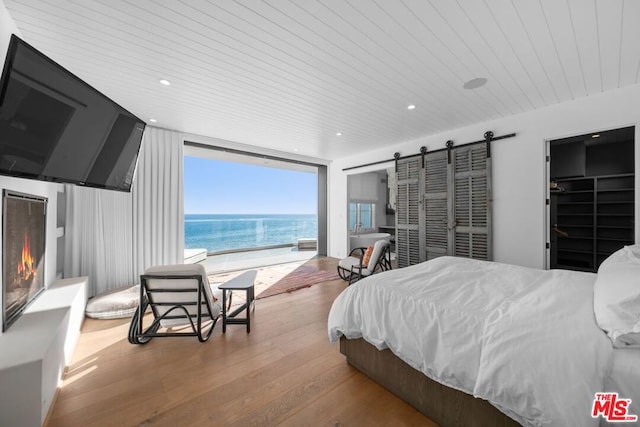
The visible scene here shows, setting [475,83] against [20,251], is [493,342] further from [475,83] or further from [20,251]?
[20,251]

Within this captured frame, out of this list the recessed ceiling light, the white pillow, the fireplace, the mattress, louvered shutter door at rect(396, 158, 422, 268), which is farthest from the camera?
louvered shutter door at rect(396, 158, 422, 268)

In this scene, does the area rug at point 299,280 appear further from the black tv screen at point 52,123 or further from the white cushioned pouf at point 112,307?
the black tv screen at point 52,123

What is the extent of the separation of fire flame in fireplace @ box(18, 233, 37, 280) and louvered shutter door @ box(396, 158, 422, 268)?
494 centimetres

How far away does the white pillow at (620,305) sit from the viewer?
3.22 ft

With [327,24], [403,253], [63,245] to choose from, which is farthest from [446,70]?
[63,245]

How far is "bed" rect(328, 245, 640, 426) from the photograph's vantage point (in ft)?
3.08

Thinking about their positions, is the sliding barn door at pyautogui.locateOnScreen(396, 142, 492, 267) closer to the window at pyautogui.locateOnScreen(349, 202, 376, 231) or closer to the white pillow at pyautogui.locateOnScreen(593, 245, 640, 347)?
the white pillow at pyautogui.locateOnScreen(593, 245, 640, 347)

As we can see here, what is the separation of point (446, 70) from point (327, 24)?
4.39 feet

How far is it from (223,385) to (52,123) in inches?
80.9

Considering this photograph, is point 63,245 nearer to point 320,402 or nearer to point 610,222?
point 320,402

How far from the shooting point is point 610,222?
13.9 feet

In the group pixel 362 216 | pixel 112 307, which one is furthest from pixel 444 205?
pixel 112 307

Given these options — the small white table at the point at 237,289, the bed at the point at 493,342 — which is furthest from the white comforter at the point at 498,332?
the small white table at the point at 237,289

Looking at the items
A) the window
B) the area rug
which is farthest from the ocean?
the area rug
